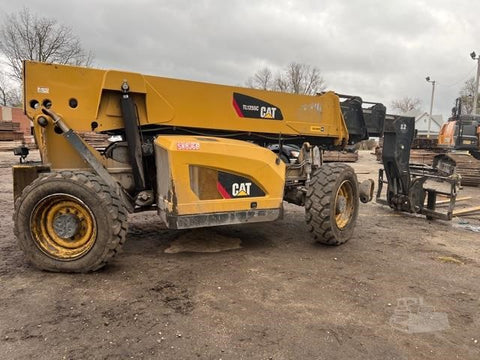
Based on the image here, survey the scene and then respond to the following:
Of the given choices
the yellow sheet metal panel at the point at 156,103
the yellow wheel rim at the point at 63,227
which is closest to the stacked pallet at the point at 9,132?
the yellow sheet metal panel at the point at 156,103

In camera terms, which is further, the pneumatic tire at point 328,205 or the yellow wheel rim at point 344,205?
the yellow wheel rim at point 344,205

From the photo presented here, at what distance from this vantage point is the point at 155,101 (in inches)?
199

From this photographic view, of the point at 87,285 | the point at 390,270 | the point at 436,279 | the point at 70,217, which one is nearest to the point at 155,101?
the point at 70,217

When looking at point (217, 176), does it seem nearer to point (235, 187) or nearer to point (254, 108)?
point (235, 187)

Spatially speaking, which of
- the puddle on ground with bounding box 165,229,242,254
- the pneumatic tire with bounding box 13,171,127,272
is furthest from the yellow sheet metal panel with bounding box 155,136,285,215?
the puddle on ground with bounding box 165,229,242,254

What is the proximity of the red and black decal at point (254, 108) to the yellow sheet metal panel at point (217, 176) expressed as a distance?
0.68 m

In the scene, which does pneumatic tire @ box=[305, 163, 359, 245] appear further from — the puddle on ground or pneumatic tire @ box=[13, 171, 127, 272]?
pneumatic tire @ box=[13, 171, 127, 272]

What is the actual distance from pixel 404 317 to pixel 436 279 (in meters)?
1.30

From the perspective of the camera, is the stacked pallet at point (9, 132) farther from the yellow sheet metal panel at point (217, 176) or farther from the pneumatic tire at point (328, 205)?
the pneumatic tire at point (328, 205)

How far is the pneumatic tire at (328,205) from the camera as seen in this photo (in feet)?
17.9

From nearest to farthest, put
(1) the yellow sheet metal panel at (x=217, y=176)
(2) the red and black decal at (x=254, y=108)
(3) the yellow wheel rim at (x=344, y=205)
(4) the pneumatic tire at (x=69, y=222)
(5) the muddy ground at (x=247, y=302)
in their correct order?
Result: (5) the muddy ground at (x=247, y=302) → (4) the pneumatic tire at (x=69, y=222) → (1) the yellow sheet metal panel at (x=217, y=176) → (2) the red and black decal at (x=254, y=108) → (3) the yellow wheel rim at (x=344, y=205)

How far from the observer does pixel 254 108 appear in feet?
18.9

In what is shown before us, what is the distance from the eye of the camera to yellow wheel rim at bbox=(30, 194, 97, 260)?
14.4 feet

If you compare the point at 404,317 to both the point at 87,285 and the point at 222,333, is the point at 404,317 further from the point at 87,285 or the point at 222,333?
the point at 87,285
